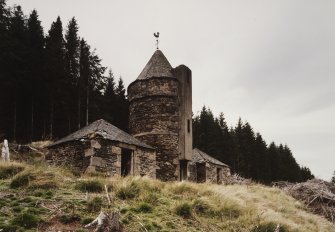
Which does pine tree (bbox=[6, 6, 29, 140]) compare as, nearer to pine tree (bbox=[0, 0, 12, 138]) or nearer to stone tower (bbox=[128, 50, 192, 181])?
pine tree (bbox=[0, 0, 12, 138])

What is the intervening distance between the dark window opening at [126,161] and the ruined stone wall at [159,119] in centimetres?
237

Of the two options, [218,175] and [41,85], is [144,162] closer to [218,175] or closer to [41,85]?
[218,175]

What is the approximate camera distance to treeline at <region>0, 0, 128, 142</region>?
3014 cm

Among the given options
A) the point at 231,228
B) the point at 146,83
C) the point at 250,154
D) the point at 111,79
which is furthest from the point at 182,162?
the point at 250,154

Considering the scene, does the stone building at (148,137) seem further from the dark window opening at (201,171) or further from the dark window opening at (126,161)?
the dark window opening at (201,171)

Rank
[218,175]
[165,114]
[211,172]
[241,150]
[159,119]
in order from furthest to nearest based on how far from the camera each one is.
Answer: [241,150] → [218,175] → [211,172] → [165,114] → [159,119]

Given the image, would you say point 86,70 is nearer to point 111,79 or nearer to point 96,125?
point 111,79

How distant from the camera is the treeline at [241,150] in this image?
160 ft

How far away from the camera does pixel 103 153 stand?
1571 cm

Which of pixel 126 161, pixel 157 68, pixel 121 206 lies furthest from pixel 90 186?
pixel 157 68

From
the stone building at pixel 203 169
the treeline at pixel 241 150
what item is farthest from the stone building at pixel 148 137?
the treeline at pixel 241 150

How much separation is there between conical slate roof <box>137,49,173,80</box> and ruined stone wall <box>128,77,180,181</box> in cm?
43

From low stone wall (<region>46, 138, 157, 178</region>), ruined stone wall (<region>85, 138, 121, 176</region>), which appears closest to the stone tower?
low stone wall (<region>46, 138, 157, 178</region>)

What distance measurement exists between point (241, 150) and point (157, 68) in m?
37.8
